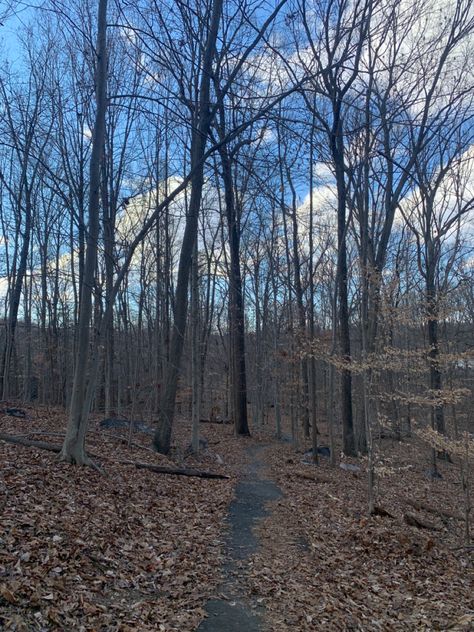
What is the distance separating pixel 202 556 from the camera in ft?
19.4

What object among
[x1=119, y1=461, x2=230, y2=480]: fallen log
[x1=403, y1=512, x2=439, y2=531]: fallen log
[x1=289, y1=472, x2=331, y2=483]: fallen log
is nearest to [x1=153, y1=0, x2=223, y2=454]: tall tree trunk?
[x1=119, y1=461, x2=230, y2=480]: fallen log

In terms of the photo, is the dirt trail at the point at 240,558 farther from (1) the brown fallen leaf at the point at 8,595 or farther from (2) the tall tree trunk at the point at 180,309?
(2) the tall tree trunk at the point at 180,309

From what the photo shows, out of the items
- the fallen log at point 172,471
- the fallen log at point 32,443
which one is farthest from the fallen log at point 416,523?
the fallen log at point 32,443

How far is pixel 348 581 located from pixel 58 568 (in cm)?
328

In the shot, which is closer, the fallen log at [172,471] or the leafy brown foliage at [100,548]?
the leafy brown foliage at [100,548]

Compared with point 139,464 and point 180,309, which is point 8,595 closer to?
point 139,464

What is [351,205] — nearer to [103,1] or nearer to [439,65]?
[439,65]

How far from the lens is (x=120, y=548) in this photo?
5.51 metres

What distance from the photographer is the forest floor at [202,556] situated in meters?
4.19

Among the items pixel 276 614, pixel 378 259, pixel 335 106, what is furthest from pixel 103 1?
pixel 378 259

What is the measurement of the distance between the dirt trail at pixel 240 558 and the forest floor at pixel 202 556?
0.02m

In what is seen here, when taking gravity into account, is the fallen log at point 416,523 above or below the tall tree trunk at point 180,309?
below

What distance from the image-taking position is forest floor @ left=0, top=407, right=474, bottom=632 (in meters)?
4.19

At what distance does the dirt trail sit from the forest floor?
2 centimetres
